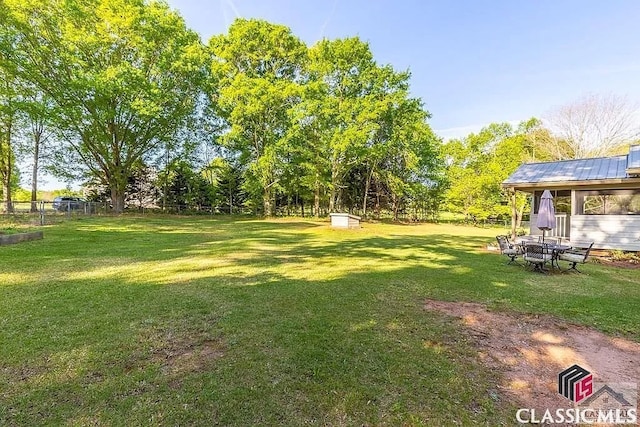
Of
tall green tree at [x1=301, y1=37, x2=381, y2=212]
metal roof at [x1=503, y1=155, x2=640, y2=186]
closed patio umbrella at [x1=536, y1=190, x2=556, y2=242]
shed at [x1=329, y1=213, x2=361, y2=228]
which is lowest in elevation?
shed at [x1=329, y1=213, x2=361, y2=228]

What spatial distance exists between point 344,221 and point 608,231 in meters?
11.8

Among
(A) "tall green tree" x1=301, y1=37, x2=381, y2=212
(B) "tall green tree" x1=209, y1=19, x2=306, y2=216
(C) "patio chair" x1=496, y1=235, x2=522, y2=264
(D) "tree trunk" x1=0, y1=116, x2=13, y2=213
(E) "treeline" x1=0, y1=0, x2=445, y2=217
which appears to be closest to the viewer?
(C) "patio chair" x1=496, y1=235, x2=522, y2=264

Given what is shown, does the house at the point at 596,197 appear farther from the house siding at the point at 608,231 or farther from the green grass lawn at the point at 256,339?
the green grass lawn at the point at 256,339

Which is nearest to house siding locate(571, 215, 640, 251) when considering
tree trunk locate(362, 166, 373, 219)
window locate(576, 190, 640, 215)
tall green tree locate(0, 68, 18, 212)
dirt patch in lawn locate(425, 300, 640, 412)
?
window locate(576, 190, 640, 215)

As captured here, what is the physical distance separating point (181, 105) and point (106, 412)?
2398cm

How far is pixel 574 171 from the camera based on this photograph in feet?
40.1

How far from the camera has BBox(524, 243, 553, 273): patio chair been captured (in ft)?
25.2

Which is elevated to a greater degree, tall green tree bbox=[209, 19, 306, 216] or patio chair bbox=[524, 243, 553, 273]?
tall green tree bbox=[209, 19, 306, 216]

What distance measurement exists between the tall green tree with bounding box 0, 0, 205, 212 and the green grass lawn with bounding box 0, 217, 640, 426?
15028 mm

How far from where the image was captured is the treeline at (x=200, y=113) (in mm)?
18469

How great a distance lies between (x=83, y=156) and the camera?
23609 mm

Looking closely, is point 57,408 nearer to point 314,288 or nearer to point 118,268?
point 314,288

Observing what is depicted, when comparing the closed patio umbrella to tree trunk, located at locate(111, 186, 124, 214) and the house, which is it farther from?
tree trunk, located at locate(111, 186, 124, 214)

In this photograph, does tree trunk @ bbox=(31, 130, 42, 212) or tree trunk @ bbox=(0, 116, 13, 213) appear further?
tree trunk @ bbox=(31, 130, 42, 212)
